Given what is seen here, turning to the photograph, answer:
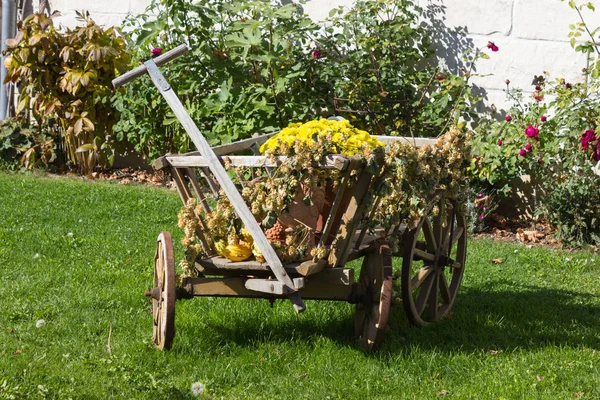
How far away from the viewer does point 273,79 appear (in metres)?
7.70

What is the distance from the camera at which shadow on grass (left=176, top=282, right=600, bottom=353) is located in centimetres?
430

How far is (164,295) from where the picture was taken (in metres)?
3.97

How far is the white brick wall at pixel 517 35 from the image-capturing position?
→ 7.52 meters

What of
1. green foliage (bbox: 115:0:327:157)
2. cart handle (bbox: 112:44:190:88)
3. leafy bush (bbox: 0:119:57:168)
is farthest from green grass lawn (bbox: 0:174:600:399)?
leafy bush (bbox: 0:119:57:168)

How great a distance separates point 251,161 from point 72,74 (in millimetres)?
5363

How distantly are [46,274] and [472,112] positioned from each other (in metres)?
4.06

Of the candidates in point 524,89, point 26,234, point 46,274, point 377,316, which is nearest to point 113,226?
point 26,234

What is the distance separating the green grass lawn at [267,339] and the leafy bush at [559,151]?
2.68ft

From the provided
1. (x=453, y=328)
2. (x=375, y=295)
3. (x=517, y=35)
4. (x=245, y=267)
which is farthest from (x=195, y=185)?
(x=517, y=35)

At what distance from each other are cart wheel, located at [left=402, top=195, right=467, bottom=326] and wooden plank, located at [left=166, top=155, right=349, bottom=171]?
2.42ft

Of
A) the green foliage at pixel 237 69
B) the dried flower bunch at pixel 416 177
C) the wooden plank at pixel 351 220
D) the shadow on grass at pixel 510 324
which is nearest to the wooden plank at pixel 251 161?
the wooden plank at pixel 351 220

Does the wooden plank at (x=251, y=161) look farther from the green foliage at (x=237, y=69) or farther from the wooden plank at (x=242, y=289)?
the green foliage at (x=237, y=69)

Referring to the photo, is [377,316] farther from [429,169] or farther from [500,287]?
[500,287]

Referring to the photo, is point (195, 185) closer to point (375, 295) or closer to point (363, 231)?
point (363, 231)
